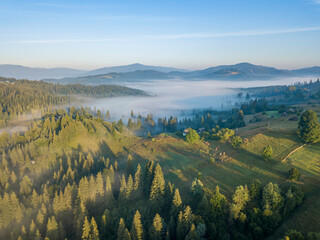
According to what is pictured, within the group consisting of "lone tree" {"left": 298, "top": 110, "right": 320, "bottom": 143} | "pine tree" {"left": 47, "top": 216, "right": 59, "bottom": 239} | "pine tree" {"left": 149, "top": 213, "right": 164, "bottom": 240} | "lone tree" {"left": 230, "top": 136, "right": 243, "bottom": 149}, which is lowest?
"pine tree" {"left": 47, "top": 216, "right": 59, "bottom": 239}

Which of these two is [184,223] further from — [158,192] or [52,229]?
[52,229]

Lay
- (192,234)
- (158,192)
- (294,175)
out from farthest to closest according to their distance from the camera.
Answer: (294,175)
(158,192)
(192,234)

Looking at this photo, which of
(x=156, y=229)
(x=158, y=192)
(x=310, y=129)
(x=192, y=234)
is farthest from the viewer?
(x=310, y=129)

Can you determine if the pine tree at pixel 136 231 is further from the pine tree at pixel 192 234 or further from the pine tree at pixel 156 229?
the pine tree at pixel 192 234

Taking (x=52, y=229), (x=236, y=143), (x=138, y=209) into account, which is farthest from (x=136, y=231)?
(x=236, y=143)

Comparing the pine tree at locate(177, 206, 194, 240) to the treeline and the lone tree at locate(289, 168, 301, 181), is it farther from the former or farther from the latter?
the lone tree at locate(289, 168, 301, 181)

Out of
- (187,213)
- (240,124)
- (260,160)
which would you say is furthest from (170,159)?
(240,124)

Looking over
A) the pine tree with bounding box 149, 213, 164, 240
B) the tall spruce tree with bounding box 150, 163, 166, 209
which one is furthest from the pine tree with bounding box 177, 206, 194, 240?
the tall spruce tree with bounding box 150, 163, 166, 209

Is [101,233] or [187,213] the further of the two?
[101,233]

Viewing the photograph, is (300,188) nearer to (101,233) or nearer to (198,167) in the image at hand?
(198,167)
